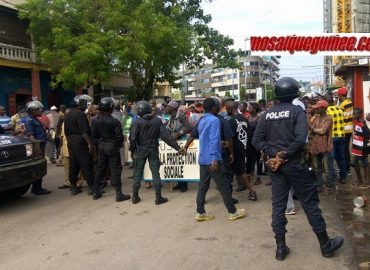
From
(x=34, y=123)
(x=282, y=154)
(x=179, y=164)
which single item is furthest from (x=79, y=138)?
(x=282, y=154)

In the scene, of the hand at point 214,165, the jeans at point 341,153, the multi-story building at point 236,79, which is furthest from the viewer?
the multi-story building at point 236,79

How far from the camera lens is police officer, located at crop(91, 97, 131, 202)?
7457 millimetres

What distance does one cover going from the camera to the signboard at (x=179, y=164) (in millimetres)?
8125

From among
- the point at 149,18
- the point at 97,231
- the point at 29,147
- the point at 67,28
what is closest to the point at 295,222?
the point at 97,231

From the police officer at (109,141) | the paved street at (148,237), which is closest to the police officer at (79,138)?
the police officer at (109,141)

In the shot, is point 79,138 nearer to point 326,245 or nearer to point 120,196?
point 120,196

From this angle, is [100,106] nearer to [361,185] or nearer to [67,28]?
[361,185]

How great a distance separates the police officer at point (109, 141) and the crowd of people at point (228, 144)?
17 mm

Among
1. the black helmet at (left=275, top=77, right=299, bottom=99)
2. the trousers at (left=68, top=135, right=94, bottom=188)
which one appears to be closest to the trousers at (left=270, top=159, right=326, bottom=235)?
the black helmet at (left=275, top=77, right=299, bottom=99)

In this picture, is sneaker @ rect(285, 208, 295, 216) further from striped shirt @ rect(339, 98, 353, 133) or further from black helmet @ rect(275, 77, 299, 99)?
striped shirt @ rect(339, 98, 353, 133)

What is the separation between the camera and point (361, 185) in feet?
26.2

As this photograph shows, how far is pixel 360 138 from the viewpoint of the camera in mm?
8023

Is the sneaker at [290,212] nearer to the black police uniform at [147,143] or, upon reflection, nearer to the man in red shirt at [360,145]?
the black police uniform at [147,143]

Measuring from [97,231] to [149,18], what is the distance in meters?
14.1
